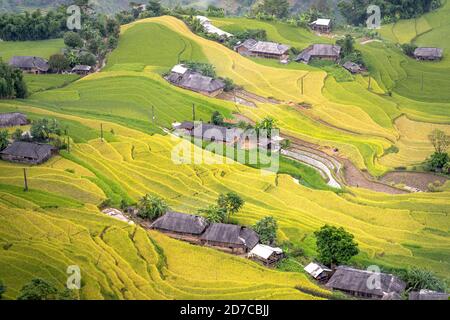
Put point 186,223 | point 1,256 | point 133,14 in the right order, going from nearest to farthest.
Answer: point 1,256 < point 186,223 < point 133,14

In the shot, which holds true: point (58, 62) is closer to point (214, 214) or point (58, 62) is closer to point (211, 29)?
point (211, 29)

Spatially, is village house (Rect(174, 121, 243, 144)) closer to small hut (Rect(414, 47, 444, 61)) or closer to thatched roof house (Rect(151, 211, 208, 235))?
thatched roof house (Rect(151, 211, 208, 235))

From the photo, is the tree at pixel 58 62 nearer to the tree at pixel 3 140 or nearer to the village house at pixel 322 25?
the tree at pixel 3 140

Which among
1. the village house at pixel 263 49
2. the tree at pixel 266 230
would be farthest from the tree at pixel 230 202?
the village house at pixel 263 49
